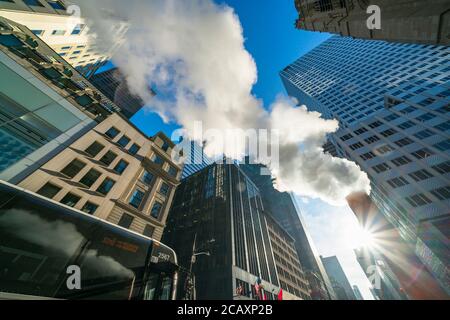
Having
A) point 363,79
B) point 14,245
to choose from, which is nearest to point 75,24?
point 14,245

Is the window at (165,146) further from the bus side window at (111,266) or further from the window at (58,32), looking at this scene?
the window at (58,32)

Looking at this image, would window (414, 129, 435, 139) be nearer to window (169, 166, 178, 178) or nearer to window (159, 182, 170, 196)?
window (169, 166, 178, 178)

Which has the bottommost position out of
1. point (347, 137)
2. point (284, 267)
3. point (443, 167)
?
point (284, 267)

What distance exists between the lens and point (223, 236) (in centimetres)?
3959

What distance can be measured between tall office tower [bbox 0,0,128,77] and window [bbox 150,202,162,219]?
27089 millimetres

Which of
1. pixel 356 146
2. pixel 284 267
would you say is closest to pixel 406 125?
pixel 356 146

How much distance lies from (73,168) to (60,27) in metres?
32.2

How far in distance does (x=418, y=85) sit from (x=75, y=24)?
72166 millimetres

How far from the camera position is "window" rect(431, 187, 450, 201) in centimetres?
2433

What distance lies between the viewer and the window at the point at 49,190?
13350 millimetres

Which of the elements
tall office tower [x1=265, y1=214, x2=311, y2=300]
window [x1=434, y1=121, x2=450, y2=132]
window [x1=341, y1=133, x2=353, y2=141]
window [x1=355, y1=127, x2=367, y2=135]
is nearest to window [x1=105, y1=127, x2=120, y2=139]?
window [x1=341, y1=133, x2=353, y2=141]

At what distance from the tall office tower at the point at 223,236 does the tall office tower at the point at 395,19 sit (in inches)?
1255

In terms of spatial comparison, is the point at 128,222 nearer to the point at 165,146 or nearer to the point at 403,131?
the point at 165,146
